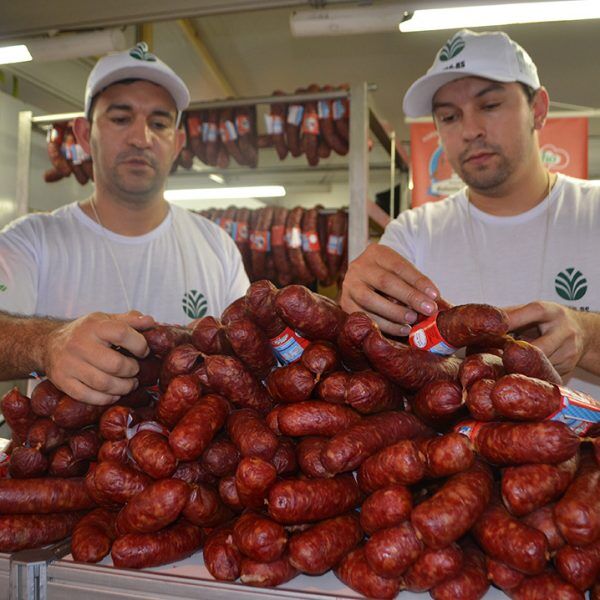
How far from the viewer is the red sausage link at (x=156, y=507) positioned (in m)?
1.47

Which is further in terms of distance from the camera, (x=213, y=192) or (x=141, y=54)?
(x=213, y=192)

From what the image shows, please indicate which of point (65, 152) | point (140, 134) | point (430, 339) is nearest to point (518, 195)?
point (430, 339)

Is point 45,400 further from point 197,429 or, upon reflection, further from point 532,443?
point 532,443

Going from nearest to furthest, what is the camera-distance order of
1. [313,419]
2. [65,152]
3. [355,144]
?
[313,419] < [355,144] < [65,152]

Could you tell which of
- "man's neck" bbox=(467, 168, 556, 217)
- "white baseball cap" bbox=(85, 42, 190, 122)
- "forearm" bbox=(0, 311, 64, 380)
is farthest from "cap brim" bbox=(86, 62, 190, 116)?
"man's neck" bbox=(467, 168, 556, 217)

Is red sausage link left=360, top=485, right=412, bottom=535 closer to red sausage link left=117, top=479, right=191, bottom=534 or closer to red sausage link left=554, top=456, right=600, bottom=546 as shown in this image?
red sausage link left=554, top=456, right=600, bottom=546

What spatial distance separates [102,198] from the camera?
371cm

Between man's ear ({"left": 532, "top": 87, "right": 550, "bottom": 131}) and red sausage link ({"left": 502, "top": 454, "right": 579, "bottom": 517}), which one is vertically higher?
man's ear ({"left": 532, "top": 87, "right": 550, "bottom": 131})

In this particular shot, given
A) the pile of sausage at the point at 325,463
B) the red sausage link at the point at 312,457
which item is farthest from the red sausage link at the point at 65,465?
the red sausage link at the point at 312,457

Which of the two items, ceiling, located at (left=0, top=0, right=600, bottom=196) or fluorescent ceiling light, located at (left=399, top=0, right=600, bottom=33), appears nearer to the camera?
fluorescent ceiling light, located at (left=399, top=0, right=600, bottom=33)

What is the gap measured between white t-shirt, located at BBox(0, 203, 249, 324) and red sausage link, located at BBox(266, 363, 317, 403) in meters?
2.12

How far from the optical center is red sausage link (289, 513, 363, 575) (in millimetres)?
1370

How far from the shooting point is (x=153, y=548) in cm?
146

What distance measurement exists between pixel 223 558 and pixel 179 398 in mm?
458
